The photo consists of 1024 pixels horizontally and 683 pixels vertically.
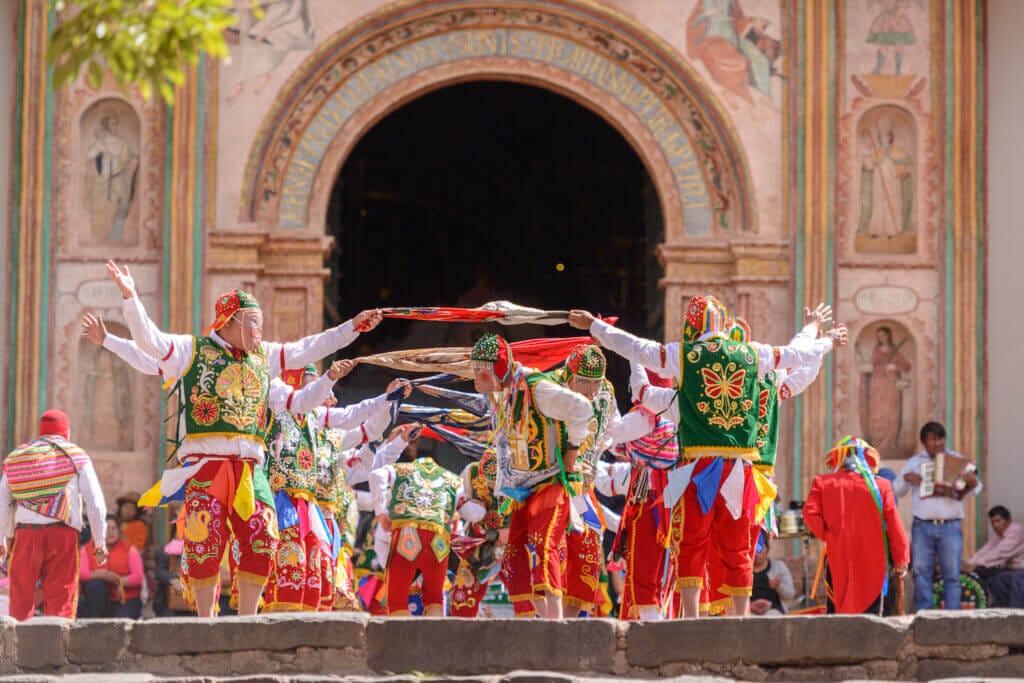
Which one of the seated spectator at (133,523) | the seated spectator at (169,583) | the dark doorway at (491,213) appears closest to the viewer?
the seated spectator at (169,583)

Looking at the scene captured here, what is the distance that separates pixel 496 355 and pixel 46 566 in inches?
146

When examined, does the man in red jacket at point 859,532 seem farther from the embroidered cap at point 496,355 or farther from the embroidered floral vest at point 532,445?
the embroidered cap at point 496,355

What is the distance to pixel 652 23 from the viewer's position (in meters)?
17.2

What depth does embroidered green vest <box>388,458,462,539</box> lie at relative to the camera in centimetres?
1277

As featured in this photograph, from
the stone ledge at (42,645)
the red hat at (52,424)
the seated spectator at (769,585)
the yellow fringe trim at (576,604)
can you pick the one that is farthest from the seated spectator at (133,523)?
the stone ledge at (42,645)

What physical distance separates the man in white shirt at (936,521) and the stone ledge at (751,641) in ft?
22.0

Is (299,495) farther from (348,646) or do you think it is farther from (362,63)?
(362,63)

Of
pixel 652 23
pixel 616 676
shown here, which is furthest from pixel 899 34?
pixel 616 676

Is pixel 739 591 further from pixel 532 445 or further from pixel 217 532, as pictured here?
pixel 217 532

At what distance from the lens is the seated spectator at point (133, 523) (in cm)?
1617

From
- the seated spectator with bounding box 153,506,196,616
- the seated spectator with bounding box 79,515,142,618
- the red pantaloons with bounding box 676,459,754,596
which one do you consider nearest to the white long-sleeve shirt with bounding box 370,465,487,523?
the red pantaloons with bounding box 676,459,754,596

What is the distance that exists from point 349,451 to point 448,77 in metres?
5.01

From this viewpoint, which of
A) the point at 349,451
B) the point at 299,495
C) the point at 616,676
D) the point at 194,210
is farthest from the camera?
the point at 194,210

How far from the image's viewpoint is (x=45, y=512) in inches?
492
